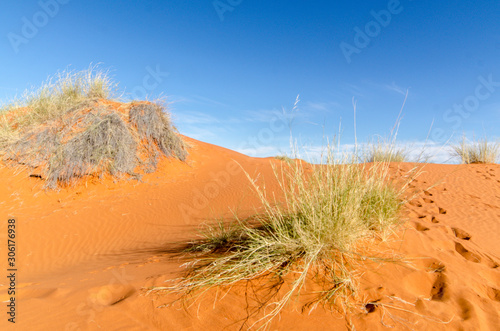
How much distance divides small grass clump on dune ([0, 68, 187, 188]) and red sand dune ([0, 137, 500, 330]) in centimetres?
53

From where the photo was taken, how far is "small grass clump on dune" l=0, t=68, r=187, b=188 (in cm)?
840

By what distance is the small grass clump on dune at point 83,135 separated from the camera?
8398mm

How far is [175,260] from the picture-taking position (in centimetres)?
366

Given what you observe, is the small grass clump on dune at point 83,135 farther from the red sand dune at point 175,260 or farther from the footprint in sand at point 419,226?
the footprint in sand at point 419,226

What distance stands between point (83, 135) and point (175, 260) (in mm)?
6826

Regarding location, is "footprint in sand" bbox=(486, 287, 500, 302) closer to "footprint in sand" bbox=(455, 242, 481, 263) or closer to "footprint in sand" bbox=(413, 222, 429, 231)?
"footprint in sand" bbox=(455, 242, 481, 263)

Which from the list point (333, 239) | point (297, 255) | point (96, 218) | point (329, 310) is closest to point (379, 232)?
point (333, 239)

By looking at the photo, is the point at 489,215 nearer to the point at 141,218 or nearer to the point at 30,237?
the point at 141,218

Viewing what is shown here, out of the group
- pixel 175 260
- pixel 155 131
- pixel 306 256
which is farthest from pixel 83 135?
pixel 306 256

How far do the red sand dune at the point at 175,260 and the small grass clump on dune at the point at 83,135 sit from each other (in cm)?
53

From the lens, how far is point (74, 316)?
2.48m

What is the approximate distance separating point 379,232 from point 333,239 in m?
0.98

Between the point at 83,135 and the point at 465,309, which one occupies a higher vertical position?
the point at 83,135

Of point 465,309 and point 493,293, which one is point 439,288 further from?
point 493,293
